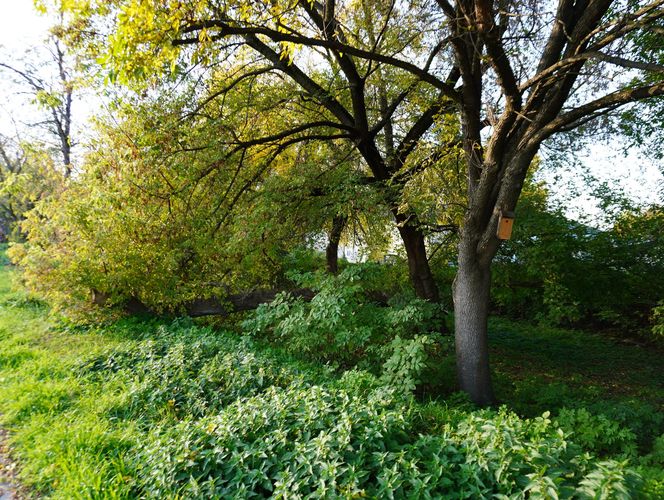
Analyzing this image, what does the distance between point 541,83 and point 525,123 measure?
632 mm

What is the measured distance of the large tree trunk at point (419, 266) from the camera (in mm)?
7570

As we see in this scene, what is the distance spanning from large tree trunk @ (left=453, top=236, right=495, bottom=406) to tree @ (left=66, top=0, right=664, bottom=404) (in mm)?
13

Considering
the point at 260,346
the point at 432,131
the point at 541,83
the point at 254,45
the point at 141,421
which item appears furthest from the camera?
the point at 432,131

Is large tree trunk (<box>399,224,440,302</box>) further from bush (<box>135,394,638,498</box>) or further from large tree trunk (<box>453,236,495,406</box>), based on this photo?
bush (<box>135,394,638,498</box>)

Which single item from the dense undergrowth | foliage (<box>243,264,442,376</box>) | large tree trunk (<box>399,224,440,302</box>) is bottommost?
the dense undergrowth

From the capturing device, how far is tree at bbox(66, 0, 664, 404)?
3672 mm

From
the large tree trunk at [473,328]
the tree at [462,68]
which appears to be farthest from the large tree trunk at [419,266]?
the large tree trunk at [473,328]

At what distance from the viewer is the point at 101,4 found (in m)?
3.88

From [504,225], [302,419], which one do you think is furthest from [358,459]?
[504,225]

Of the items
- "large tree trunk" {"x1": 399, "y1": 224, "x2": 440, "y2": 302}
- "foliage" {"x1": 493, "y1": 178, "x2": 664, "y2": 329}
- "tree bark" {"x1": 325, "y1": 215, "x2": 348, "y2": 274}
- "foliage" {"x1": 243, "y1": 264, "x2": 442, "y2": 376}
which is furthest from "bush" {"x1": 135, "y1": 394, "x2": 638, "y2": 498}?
"foliage" {"x1": 493, "y1": 178, "x2": 664, "y2": 329}

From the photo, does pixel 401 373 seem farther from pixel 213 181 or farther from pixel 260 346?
pixel 213 181

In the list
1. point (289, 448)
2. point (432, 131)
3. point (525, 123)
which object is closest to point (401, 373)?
point (289, 448)

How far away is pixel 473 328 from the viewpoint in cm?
526

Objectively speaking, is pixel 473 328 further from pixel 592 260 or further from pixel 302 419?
pixel 592 260
